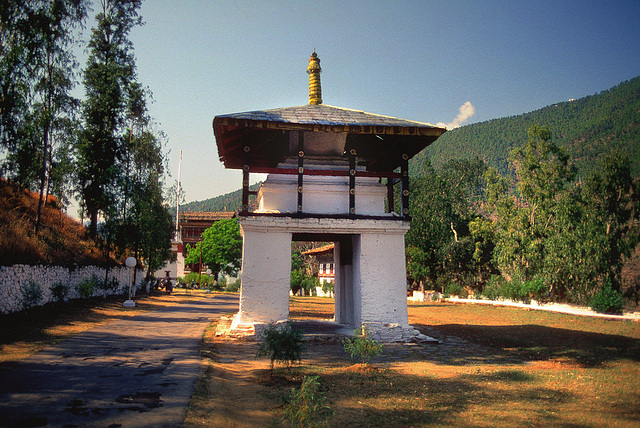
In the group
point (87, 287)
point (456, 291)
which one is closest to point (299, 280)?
point (456, 291)

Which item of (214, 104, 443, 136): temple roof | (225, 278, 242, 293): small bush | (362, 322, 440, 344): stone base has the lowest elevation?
(225, 278, 242, 293): small bush

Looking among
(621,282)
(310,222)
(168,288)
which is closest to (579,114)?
(621,282)

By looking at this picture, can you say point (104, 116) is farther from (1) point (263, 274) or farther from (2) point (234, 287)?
(2) point (234, 287)

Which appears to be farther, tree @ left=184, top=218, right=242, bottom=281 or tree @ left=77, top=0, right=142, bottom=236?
tree @ left=184, top=218, right=242, bottom=281

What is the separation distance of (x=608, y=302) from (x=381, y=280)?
632 inches

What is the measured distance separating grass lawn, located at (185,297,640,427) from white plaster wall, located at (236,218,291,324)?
83 centimetres

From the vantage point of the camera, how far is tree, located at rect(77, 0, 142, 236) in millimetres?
22312

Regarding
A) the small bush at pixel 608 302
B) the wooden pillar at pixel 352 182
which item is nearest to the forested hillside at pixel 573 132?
the small bush at pixel 608 302

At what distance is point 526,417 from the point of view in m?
5.24

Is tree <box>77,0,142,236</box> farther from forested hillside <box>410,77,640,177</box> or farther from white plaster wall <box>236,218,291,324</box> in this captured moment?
forested hillside <box>410,77,640,177</box>

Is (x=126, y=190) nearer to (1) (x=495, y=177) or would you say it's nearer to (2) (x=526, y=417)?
(2) (x=526, y=417)

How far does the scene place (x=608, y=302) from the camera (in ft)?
66.2

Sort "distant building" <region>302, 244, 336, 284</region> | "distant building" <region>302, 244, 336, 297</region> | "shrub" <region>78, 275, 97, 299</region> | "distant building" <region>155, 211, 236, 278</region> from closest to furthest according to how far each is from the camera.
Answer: "shrub" <region>78, 275, 97, 299</region>
"distant building" <region>302, 244, 336, 297</region>
"distant building" <region>302, 244, 336, 284</region>
"distant building" <region>155, 211, 236, 278</region>

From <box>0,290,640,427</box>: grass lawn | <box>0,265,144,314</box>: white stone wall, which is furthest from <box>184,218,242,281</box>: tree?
<box>0,290,640,427</box>: grass lawn
